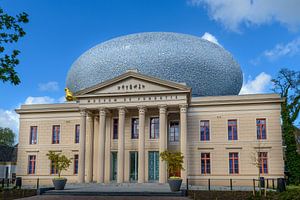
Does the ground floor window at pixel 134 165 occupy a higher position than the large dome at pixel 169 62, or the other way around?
the large dome at pixel 169 62

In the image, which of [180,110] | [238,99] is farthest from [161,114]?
[238,99]

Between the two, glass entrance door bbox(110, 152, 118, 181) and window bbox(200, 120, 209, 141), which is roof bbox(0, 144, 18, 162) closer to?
glass entrance door bbox(110, 152, 118, 181)

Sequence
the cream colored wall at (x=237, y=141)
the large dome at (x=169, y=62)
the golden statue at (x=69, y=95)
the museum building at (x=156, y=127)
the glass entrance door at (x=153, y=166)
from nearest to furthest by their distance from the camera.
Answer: the museum building at (x=156, y=127) < the cream colored wall at (x=237, y=141) < the glass entrance door at (x=153, y=166) < the large dome at (x=169, y=62) < the golden statue at (x=69, y=95)

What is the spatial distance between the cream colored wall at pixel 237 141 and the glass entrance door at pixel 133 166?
5.04 meters

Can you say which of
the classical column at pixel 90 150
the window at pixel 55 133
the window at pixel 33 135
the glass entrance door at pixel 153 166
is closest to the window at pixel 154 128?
the glass entrance door at pixel 153 166

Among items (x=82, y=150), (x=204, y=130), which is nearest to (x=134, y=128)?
(x=82, y=150)

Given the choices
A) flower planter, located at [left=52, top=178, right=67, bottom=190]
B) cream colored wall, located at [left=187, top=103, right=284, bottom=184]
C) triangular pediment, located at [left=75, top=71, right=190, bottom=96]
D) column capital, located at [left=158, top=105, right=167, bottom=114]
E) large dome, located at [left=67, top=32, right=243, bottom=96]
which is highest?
large dome, located at [left=67, top=32, right=243, bottom=96]

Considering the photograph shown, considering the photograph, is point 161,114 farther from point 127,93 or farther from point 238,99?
point 238,99

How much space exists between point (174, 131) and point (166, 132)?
2.18m

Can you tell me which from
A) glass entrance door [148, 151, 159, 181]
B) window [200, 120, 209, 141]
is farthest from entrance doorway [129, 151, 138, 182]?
window [200, 120, 209, 141]

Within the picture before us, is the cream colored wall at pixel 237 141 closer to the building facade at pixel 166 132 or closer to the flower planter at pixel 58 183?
the building facade at pixel 166 132

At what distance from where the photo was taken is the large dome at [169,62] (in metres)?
41.1

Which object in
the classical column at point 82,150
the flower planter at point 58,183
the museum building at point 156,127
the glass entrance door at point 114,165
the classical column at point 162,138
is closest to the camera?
the flower planter at point 58,183

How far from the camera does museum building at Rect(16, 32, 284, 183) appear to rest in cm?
3434
